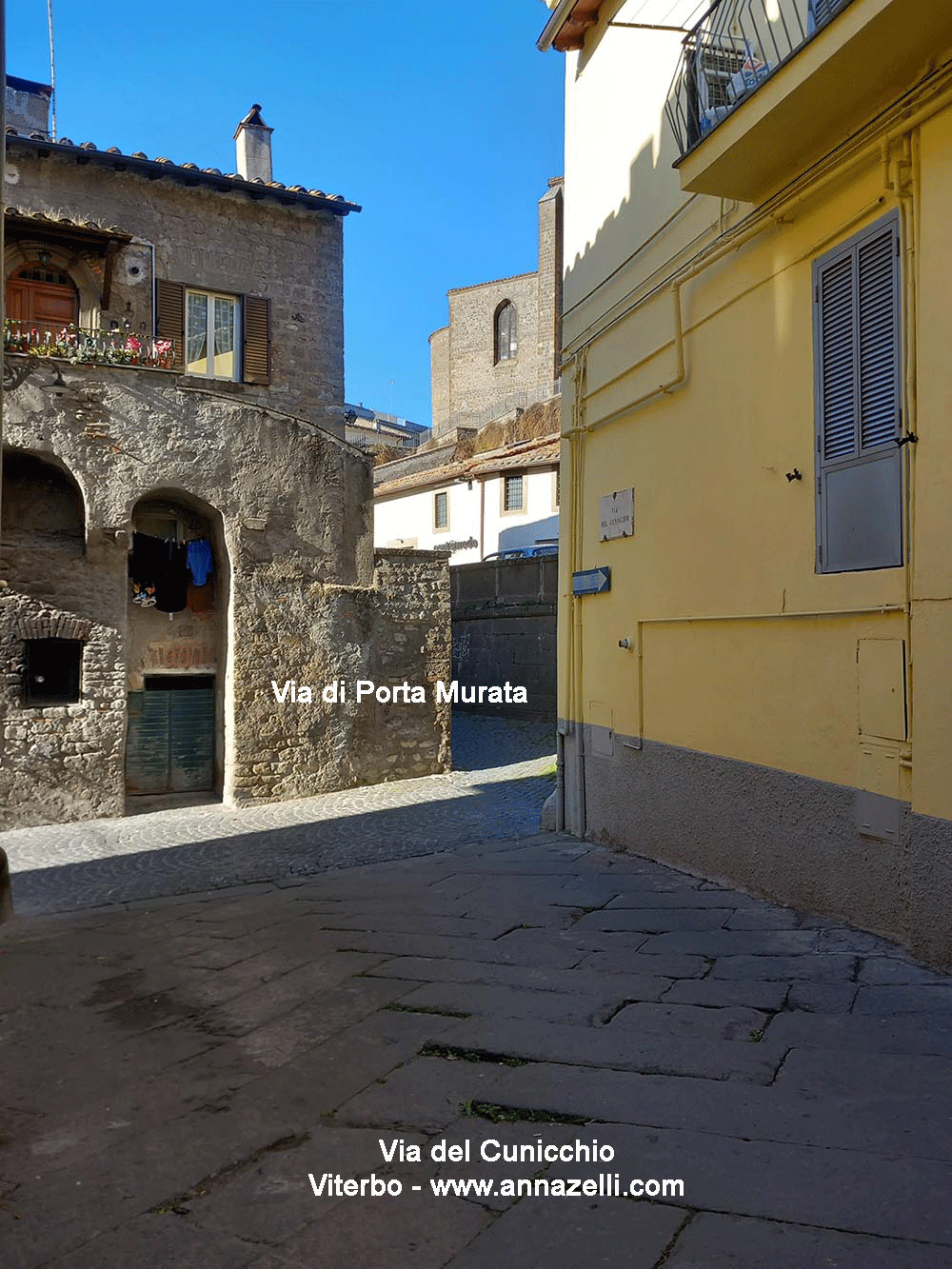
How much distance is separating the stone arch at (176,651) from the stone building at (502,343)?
3086 cm

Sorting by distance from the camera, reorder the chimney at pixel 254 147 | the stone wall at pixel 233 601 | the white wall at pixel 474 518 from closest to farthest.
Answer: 1. the stone wall at pixel 233 601
2. the chimney at pixel 254 147
3. the white wall at pixel 474 518

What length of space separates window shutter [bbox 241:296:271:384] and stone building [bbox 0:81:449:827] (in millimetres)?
32

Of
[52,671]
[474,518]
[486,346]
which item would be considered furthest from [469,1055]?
[486,346]

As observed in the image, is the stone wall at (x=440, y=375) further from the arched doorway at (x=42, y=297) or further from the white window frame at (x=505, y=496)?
the arched doorway at (x=42, y=297)

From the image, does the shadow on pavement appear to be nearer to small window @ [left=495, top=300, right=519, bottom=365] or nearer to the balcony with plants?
the balcony with plants

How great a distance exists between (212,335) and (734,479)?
37.8 ft

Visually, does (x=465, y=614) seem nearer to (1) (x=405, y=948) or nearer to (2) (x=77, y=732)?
(2) (x=77, y=732)

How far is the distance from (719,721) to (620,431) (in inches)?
119

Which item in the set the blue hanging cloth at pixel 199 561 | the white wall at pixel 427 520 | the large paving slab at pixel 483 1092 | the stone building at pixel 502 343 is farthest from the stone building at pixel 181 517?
the stone building at pixel 502 343

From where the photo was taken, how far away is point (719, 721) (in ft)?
23.3

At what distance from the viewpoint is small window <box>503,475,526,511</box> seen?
29391 millimetres

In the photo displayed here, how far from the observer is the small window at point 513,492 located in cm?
2939

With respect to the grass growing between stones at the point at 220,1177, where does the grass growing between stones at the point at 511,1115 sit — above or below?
above

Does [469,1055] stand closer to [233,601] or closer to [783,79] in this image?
[783,79]
